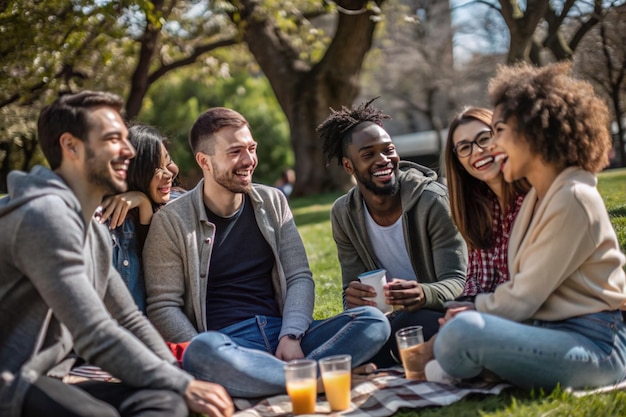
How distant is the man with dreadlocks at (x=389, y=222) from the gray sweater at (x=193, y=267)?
1.20ft

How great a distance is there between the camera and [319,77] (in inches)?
651

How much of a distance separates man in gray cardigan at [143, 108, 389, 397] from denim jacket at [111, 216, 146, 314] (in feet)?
0.20

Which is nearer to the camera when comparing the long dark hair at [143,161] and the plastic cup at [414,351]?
the plastic cup at [414,351]

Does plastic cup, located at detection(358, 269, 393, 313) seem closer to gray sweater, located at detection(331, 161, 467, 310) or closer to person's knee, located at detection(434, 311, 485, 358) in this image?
gray sweater, located at detection(331, 161, 467, 310)

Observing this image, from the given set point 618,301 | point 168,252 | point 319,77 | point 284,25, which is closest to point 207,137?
point 168,252

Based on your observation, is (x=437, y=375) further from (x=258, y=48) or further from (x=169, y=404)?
(x=258, y=48)

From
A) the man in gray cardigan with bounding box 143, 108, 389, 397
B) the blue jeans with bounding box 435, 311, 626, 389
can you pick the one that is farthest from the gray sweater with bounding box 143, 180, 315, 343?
the blue jeans with bounding box 435, 311, 626, 389

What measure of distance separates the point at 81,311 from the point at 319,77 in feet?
46.0

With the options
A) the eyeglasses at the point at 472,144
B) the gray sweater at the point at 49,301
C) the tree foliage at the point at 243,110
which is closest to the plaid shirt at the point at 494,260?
the eyeglasses at the point at 472,144

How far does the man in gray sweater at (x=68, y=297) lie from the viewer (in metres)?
2.95

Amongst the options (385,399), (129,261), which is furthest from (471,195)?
(129,261)

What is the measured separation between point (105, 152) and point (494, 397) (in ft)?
7.03

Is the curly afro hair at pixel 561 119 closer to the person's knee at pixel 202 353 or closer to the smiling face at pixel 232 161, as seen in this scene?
the smiling face at pixel 232 161

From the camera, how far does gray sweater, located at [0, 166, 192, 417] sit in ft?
9.68
